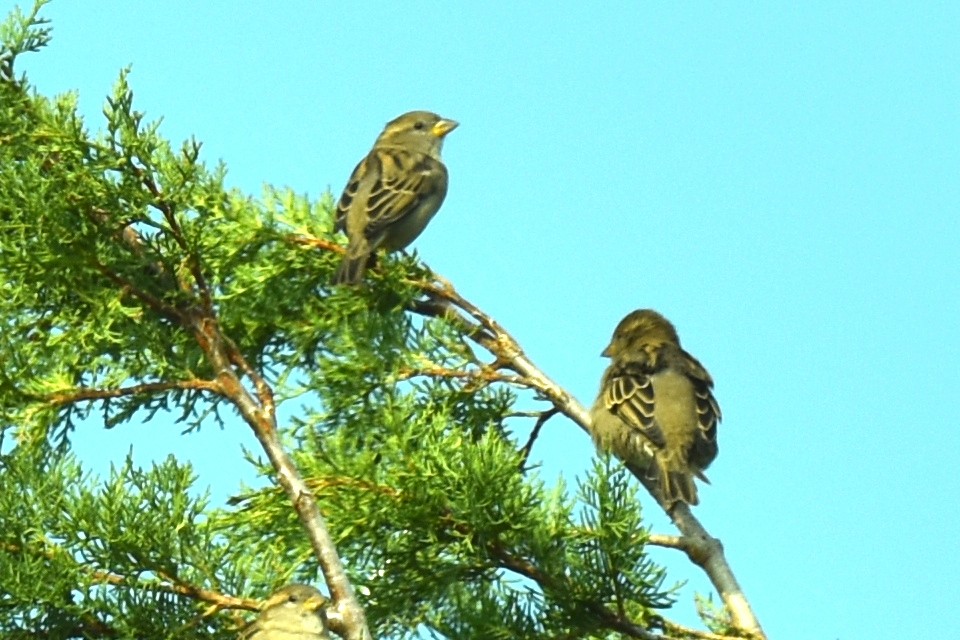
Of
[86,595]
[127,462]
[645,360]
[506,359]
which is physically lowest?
[86,595]

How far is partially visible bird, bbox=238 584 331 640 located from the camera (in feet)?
13.3

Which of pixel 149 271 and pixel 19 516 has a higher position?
pixel 149 271

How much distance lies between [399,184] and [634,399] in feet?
7.51

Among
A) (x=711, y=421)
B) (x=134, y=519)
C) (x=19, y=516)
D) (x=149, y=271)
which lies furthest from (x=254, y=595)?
(x=711, y=421)

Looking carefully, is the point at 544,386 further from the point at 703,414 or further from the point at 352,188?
the point at 352,188

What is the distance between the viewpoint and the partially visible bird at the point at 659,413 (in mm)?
6215

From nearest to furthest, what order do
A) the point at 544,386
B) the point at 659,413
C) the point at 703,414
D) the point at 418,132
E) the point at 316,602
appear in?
1. the point at 316,602
2. the point at 544,386
3. the point at 659,413
4. the point at 703,414
5. the point at 418,132

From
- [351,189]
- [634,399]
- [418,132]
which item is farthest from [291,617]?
[418,132]

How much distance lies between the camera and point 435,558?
4.20 meters

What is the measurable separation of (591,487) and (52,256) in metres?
1.75

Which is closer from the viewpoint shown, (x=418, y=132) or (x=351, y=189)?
(x=351, y=189)

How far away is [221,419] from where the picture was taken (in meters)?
5.03

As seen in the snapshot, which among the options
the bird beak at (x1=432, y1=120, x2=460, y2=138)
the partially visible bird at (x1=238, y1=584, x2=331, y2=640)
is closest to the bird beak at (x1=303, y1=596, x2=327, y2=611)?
the partially visible bird at (x1=238, y1=584, x2=331, y2=640)

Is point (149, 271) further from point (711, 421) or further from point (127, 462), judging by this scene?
point (711, 421)
